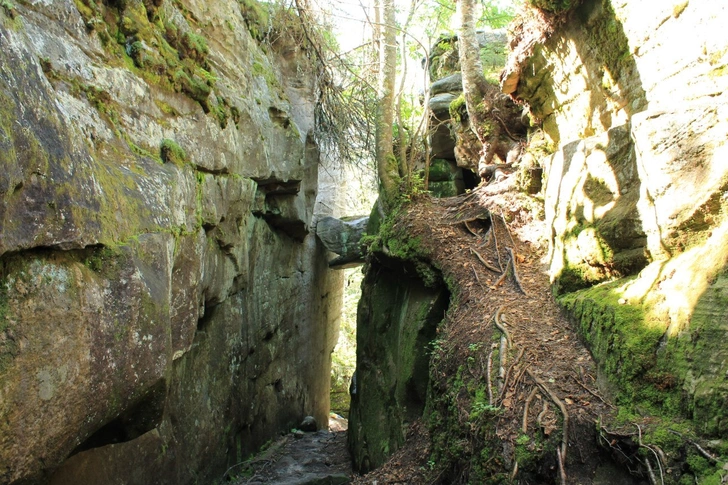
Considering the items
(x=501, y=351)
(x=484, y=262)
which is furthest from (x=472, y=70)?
(x=501, y=351)

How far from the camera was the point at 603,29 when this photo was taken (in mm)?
5449

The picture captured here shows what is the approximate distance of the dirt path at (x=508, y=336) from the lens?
137 inches

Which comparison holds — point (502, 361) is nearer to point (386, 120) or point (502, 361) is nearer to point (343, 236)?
point (386, 120)

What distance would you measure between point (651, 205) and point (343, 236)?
9936 millimetres

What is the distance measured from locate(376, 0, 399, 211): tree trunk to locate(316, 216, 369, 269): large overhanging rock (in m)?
3.98

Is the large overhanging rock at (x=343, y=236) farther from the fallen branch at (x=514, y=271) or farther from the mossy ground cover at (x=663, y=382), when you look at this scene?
the mossy ground cover at (x=663, y=382)

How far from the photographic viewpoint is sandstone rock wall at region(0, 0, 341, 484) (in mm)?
3137

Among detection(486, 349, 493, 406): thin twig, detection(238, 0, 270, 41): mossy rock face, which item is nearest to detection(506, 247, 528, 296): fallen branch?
detection(486, 349, 493, 406): thin twig

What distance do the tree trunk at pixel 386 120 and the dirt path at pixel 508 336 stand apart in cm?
92

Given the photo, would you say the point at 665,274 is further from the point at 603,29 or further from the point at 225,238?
the point at 225,238

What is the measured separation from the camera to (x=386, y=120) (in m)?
9.34

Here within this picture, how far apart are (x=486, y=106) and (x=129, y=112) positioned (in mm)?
6548

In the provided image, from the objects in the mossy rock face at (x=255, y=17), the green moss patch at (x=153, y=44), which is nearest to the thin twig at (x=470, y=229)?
the green moss patch at (x=153, y=44)

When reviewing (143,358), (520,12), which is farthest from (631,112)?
(143,358)
